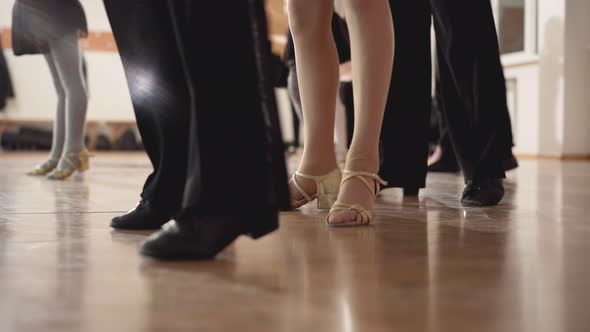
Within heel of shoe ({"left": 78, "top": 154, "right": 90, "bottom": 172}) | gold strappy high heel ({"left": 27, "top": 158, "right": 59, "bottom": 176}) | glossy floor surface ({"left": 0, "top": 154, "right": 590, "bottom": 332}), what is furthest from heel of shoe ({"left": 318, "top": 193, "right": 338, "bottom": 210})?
gold strappy high heel ({"left": 27, "top": 158, "right": 59, "bottom": 176})

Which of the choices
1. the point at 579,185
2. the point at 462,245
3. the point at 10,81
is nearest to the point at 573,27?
the point at 579,185

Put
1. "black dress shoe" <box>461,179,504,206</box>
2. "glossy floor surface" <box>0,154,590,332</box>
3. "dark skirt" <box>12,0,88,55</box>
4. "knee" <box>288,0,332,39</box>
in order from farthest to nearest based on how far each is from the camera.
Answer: "dark skirt" <box>12,0,88,55</box>, "black dress shoe" <box>461,179,504,206</box>, "knee" <box>288,0,332,39</box>, "glossy floor surface" <box>0,154,590,332</box>

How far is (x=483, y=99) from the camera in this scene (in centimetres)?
147

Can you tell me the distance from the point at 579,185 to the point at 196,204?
1614 millimetres

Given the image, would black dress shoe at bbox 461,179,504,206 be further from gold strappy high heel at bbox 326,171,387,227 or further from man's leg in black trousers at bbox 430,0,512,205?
gold strappy high heel at bbox 326,171,387,227

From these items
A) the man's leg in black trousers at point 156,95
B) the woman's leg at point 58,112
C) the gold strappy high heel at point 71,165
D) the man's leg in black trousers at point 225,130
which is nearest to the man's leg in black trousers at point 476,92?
the man's leg in black trousers at point 156,95

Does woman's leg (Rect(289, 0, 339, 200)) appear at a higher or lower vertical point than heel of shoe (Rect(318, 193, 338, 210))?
higher

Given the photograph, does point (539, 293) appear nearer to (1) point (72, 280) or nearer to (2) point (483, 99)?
(1) point (72, 280)

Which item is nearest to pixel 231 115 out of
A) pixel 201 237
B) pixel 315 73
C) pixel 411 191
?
pixel 201 237

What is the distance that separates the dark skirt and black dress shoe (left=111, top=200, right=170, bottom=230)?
1.73 metres

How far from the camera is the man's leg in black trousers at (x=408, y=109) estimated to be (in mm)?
1579

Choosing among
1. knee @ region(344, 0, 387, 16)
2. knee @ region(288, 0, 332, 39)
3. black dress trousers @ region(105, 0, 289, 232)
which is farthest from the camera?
knee @ region(288, 0, 332, 39)

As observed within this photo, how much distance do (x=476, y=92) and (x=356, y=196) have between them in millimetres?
529

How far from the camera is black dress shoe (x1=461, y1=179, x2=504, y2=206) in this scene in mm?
1417
